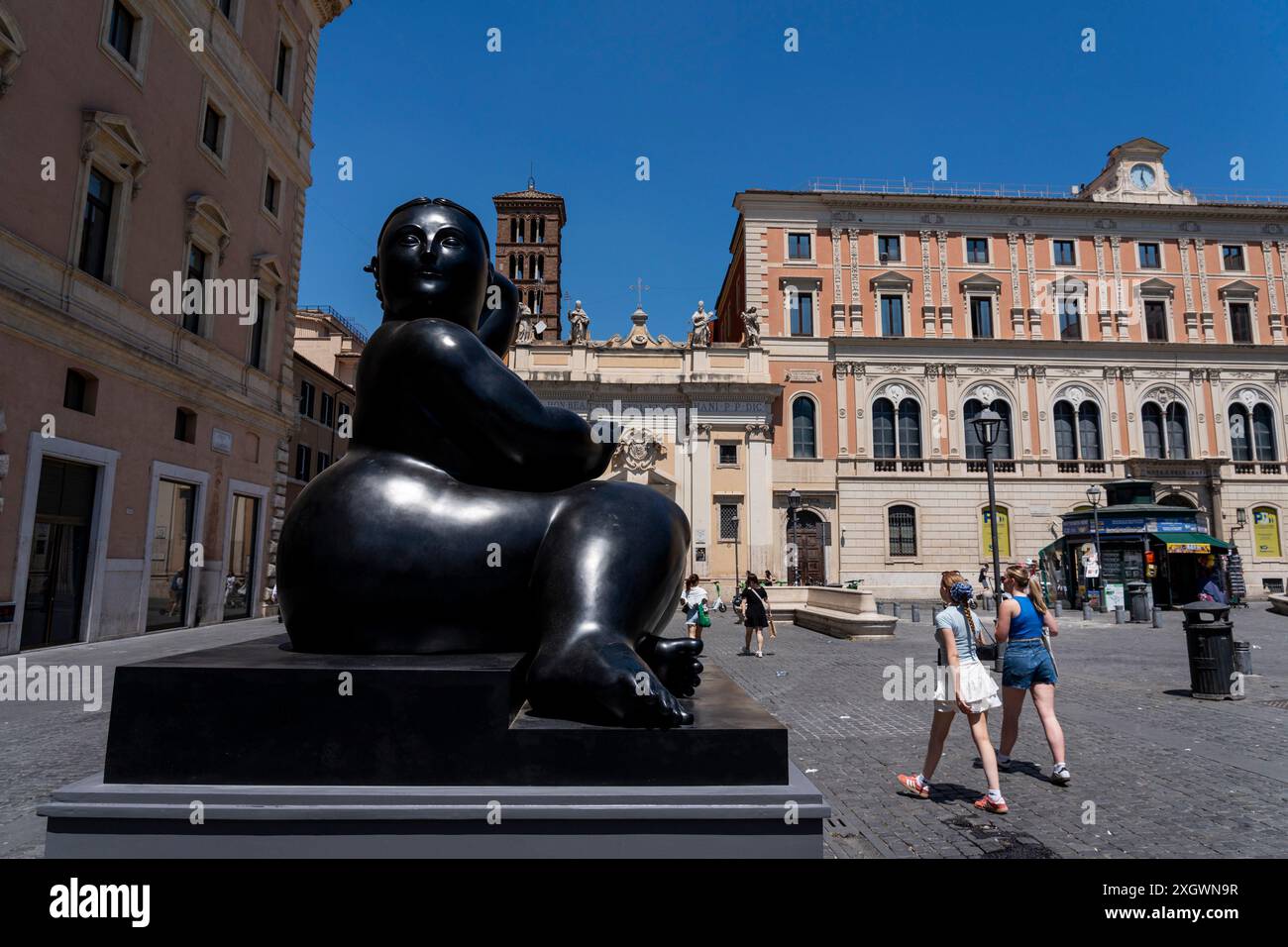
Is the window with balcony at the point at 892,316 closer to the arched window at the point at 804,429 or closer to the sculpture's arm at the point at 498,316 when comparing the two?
the arched window at the point at 804,429

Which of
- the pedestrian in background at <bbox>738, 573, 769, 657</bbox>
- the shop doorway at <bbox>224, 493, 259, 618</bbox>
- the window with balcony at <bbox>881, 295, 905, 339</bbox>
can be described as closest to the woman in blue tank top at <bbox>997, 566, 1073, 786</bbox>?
the pedestrian in background at <bbox>738, 573, 769, 657</bbox>

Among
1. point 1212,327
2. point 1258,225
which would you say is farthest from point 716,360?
point 1258,225

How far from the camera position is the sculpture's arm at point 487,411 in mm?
2717

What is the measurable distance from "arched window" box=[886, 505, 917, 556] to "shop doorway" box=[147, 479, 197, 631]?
2842cm

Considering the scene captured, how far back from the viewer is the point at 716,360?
117 ft

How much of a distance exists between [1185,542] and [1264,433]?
1643 cm

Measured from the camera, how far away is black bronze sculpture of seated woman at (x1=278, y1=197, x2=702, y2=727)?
248 cm

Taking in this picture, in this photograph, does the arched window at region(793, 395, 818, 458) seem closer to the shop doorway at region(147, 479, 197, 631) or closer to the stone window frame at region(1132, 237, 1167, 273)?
the stone window frame at region(1132, 237, 1167, 273)

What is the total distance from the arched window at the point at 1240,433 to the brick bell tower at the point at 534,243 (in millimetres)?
49862

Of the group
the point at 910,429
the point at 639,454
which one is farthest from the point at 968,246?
the point at 639,454

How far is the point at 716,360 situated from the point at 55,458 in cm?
2744

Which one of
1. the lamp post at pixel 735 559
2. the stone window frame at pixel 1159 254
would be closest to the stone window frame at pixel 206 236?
the lamp post at pixel 735 559
